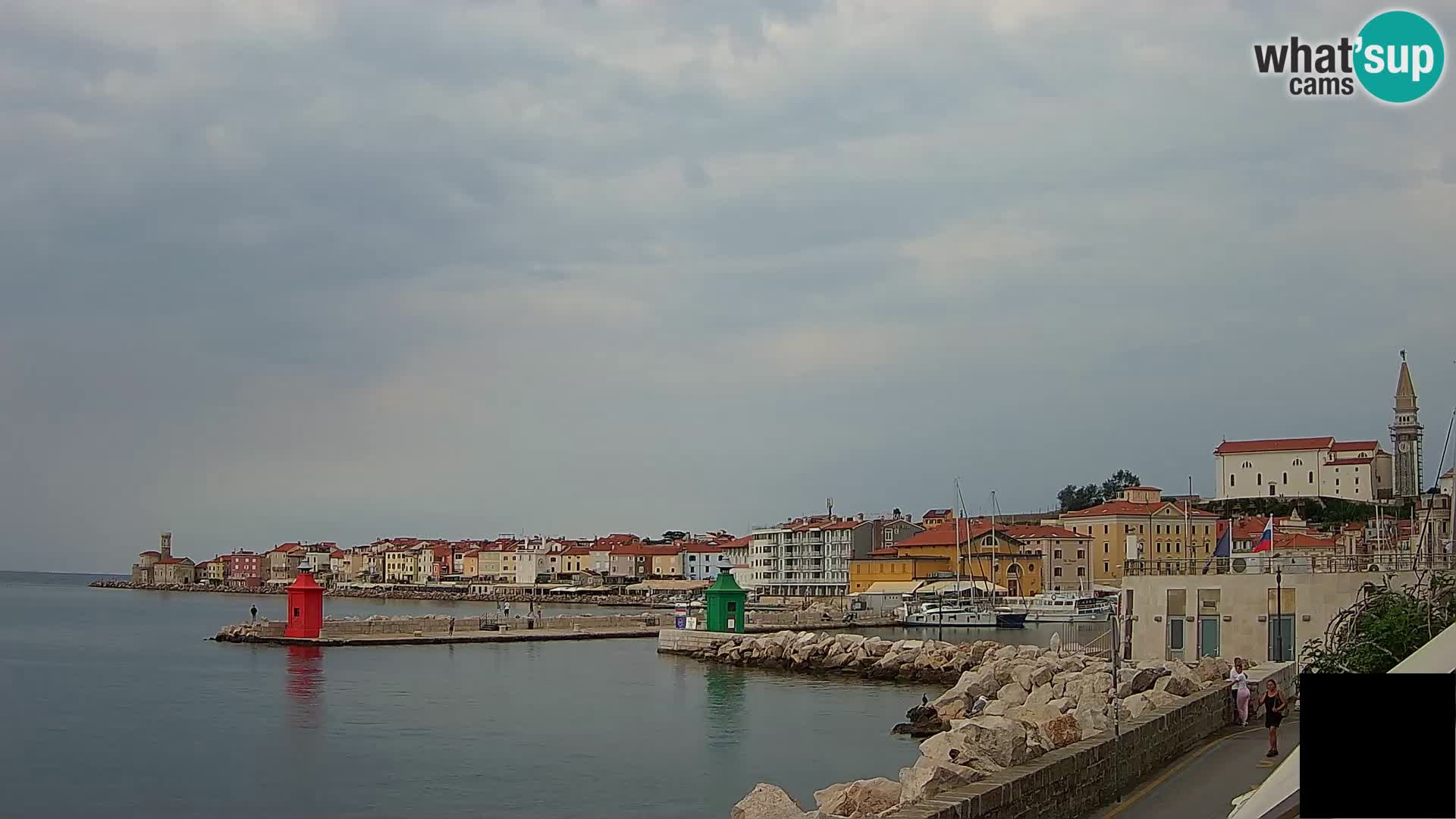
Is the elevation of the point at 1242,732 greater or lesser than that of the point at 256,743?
greater

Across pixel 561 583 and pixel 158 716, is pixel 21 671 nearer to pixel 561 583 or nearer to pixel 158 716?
pixel 158 716

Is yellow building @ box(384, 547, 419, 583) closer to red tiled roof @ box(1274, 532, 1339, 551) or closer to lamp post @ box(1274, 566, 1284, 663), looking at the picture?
red tiled roof @ box(1274, 532, 1339, 551)

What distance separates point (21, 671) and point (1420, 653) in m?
52.5

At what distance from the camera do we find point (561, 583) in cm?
14038

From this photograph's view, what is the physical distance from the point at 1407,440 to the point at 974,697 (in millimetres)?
94566

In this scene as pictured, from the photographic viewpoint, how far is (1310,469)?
112438 mm

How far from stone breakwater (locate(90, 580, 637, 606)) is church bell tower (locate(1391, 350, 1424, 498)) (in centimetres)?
6431

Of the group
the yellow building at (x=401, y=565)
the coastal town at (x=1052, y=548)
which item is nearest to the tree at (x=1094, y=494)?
the coastal town at (x=1052, y=548)

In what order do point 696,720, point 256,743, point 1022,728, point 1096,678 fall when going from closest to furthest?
point 1022,728, point 1096,678, point 256,743, point 696,720

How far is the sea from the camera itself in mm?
22344

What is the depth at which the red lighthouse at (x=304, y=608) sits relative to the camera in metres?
53.4

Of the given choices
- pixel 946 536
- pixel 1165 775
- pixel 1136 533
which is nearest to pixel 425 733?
pixel 1165 775

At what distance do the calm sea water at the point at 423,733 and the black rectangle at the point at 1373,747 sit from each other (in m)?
17.5

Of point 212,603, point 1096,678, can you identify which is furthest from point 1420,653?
point 212,603
